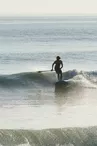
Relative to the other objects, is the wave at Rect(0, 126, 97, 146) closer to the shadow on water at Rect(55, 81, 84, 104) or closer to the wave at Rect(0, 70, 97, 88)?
the shadow on water at Rect(55, 81, 84, 104)

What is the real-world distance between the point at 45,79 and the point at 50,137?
1470 centimetres

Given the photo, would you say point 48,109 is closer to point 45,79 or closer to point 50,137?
point 50,137

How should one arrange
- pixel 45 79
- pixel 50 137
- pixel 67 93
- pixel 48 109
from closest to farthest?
pixel 50 137 → pixel 48 109 → pixel 67 93 → pixel 45 79

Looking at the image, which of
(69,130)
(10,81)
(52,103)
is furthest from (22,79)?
(69,130)

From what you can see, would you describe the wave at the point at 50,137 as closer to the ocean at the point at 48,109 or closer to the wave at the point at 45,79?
the ocean at the point at 48,109

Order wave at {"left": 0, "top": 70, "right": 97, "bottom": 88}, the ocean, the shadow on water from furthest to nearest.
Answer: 1. wave at {"left": 0, "top": 70, "right": 97, "bottom": 88}
2. the shadow on water
3. the ocean

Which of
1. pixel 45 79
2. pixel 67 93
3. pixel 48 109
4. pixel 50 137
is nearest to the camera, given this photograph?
pixel 50 137

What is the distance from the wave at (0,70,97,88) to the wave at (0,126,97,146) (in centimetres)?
1189

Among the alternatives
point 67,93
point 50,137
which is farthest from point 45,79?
point 50,137

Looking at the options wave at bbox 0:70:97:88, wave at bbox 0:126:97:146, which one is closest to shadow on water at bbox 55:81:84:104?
wave at bbox 0:70:97:88

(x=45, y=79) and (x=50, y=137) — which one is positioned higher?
(x=50, y=137)

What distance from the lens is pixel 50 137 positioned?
61.7 ft

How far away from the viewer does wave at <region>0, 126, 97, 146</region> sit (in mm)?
18297

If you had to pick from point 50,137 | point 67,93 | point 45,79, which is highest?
point 50,137
